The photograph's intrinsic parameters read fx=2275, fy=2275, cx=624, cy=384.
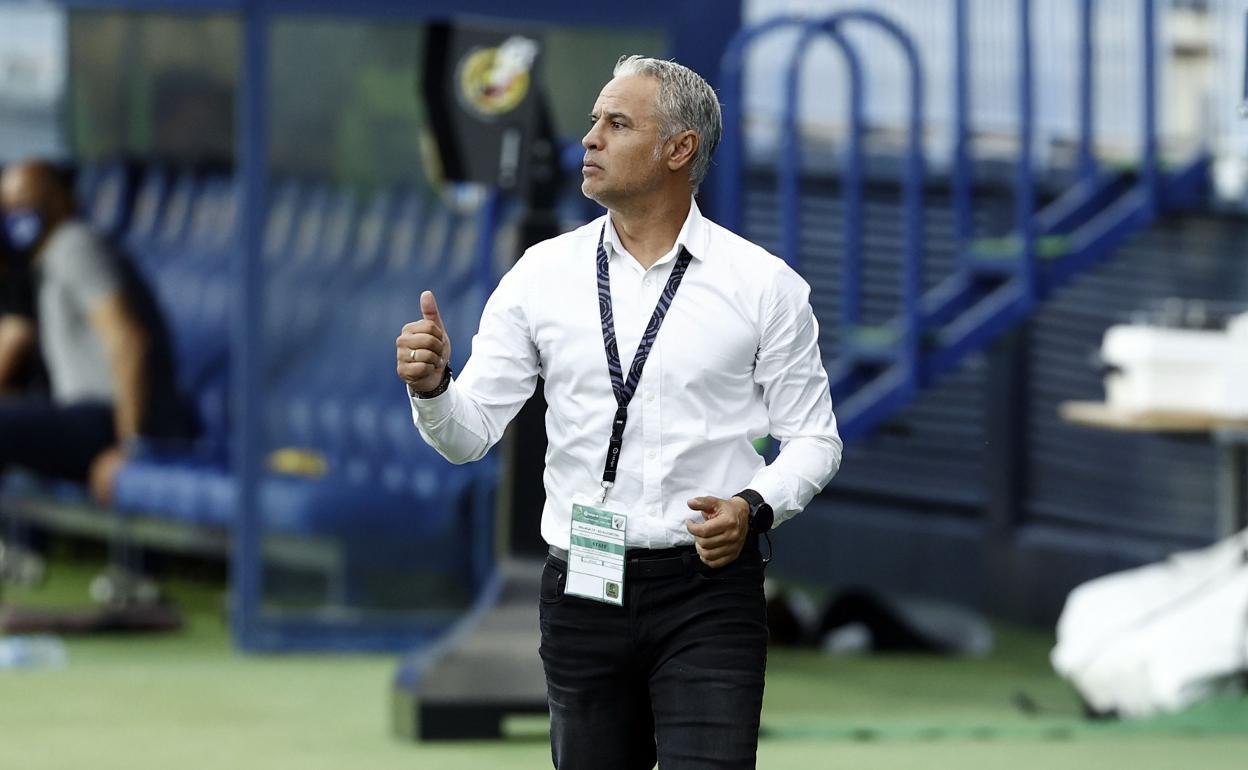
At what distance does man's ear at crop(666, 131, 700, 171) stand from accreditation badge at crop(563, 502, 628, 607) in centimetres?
50

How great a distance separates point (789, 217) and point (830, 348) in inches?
96.6

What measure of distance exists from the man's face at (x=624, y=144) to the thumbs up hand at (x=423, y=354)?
1.04 feet

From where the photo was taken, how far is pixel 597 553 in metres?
3.22

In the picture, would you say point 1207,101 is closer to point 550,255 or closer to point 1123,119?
point 1123,119

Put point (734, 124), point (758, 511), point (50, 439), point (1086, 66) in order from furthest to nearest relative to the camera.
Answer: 1. point (50, 439)
2. point (1086, 66)
3. point (734, 124)
4. point (758, 511)

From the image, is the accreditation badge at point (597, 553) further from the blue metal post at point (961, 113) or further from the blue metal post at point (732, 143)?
the blue metal post at point (961, 113)

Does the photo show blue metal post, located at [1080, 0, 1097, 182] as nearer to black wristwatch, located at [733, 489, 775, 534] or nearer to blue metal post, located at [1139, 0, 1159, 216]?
blue metal post, located at [1139, 0, 1159, 216]

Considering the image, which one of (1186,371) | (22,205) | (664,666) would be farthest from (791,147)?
(664,666)

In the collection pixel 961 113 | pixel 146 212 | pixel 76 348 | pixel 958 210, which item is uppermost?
pixel 961 113

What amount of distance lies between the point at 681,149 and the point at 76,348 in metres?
7.60

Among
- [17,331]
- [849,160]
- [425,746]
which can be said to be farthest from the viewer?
[17,331]

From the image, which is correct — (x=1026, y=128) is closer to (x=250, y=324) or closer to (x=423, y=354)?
(x=250, y=324)

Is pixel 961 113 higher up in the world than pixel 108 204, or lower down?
higher up

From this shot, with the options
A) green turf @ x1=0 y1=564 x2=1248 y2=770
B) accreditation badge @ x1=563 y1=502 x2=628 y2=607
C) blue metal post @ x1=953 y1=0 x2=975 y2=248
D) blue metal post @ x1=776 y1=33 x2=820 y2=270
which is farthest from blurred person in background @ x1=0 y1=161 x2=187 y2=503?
accreditation badge @ x1=563 y1=502 x2=628 y2=607
